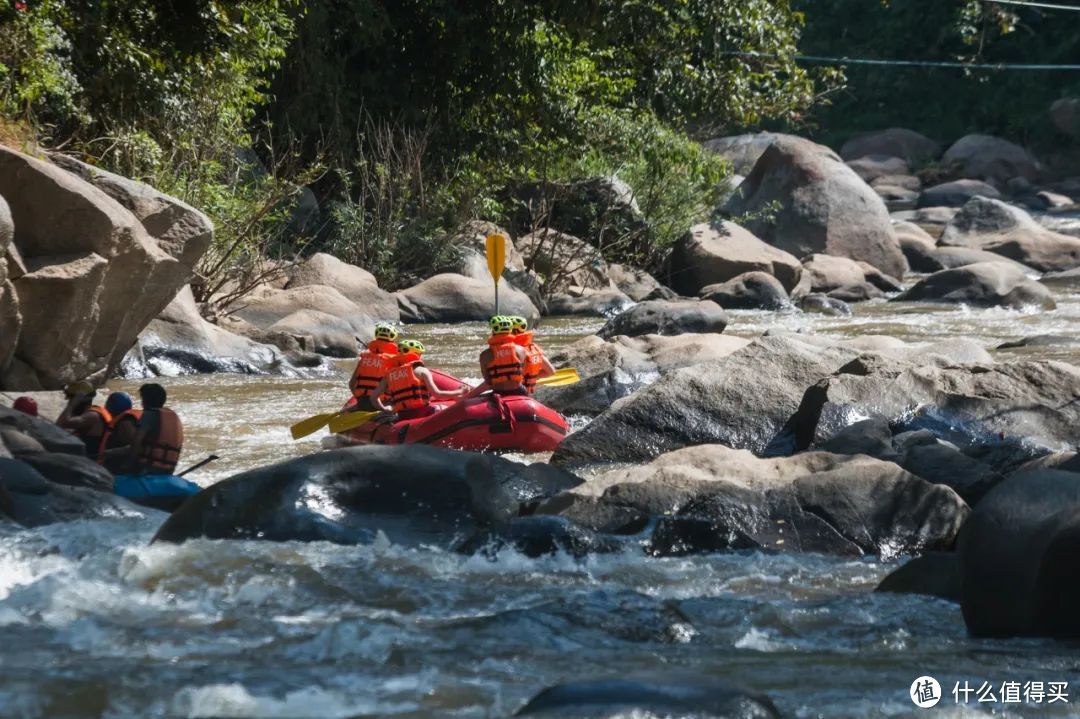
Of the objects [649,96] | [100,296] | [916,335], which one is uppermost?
[649,96]

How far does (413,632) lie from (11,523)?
225 cm

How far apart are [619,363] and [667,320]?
3.84 m

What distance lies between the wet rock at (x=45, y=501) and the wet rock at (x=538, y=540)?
1689 mm

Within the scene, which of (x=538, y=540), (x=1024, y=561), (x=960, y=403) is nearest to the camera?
(x=1024, y=561)

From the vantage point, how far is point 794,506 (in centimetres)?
652

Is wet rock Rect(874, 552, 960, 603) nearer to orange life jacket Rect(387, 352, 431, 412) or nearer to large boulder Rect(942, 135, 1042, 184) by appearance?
orange life jacket Rect(387, 352, 431, 412)

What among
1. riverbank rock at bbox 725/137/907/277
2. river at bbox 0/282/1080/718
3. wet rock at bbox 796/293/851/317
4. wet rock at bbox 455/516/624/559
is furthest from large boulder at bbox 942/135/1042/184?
wet rock at bbox 455/516/624/559

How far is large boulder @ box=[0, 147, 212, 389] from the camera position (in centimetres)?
1042

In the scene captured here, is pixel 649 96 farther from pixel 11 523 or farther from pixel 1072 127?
pixel 1072 127

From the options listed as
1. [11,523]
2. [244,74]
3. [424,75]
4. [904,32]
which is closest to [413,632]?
[11,523]

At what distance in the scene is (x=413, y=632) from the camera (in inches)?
190

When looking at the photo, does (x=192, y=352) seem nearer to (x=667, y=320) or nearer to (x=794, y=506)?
(x=667, y=320)

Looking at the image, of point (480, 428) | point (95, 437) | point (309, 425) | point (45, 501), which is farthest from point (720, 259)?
point (45, 501)

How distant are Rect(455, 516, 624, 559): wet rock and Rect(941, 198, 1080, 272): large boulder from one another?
58.7ft
